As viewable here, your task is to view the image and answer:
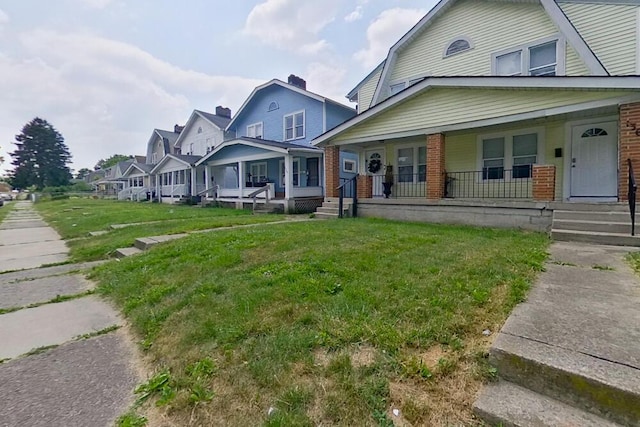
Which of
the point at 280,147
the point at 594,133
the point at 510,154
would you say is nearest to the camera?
the point at 594,133

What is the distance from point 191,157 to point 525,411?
26.0 meters

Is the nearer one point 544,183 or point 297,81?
point 544,183

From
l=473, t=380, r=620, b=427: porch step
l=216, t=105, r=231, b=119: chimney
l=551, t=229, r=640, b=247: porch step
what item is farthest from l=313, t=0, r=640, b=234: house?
l=216, t=105, r=231, b=119: chimney

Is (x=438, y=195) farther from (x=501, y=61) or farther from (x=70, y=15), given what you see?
(x=70, y=15)

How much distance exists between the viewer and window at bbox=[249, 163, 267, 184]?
66.7 feet

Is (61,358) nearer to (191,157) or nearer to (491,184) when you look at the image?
(491,184)

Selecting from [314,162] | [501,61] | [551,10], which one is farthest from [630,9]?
[314,162]

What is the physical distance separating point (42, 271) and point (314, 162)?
13.5 m

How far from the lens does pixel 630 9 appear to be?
8.45 metres

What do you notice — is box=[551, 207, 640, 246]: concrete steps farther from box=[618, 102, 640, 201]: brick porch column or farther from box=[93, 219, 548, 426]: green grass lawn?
box=[93, 219, 548, 426]: green grass lawn

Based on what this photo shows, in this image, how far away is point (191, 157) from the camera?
24.6m

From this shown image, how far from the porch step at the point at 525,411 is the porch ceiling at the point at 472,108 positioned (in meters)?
7.88

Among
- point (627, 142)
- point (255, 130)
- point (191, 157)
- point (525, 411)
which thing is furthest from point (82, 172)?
point (525, 411)

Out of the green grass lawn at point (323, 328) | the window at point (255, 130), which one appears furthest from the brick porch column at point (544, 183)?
the window at point (255, 130)
